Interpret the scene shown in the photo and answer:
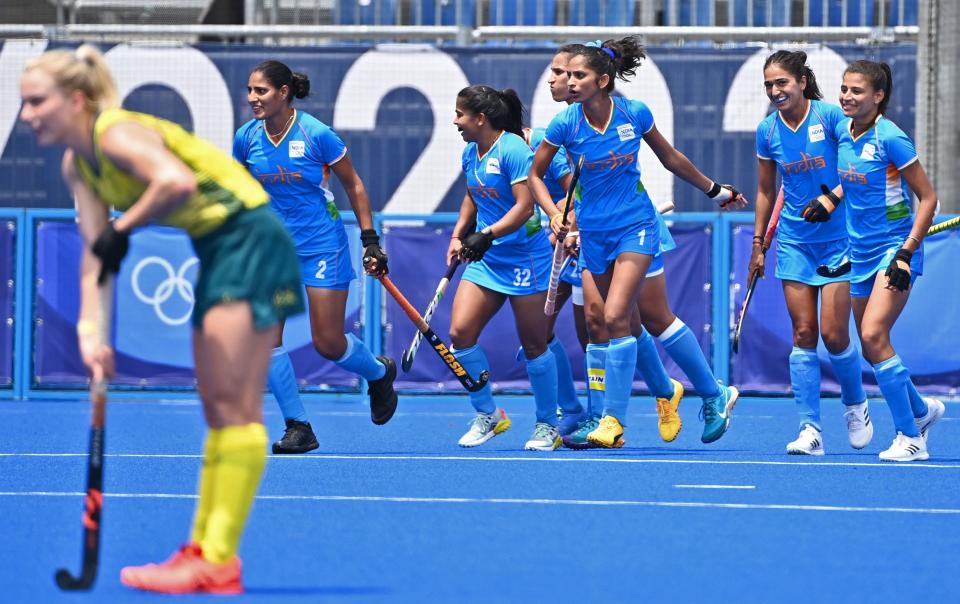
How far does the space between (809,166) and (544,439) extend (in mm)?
1934

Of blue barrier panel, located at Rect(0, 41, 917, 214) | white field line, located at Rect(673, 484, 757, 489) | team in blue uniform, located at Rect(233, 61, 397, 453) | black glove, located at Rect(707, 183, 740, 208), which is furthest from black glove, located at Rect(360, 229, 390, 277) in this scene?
blue barrier panel, located at Rect(0, 41, 917, 214)

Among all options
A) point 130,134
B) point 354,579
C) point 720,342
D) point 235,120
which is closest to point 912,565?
point 354,579

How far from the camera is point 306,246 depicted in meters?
8.41

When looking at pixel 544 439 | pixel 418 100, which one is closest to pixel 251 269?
pixel 544 439

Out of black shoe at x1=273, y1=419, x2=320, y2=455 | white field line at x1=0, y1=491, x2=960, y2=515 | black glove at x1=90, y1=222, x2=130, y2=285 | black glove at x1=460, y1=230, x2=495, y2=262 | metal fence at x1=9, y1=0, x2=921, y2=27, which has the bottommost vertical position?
black shoe at x1=273, y1=419, x2=320, y2=455

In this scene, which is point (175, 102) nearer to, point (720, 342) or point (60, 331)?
point (60, 331)

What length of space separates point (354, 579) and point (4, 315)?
9015 millimetres

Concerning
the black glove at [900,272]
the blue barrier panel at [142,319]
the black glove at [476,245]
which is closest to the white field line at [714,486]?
the black glove at [900,272]

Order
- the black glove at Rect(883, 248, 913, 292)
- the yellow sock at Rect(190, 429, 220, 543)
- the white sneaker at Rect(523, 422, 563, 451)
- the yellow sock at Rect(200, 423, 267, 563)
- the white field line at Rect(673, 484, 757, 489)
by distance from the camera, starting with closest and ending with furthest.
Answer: the yellow sock at Rect(200, 423, 267, 563) < the yellow sock at Rect(190, 429, 220, 543) < the white field line at Rect(673, 484, 757, 489) < the black glove at Rect(883, 248, 913, 292) < the white sneaker at Rect(523, 422, 563, 451)

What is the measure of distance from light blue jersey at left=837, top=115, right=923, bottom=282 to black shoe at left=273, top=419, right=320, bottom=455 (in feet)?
9.33

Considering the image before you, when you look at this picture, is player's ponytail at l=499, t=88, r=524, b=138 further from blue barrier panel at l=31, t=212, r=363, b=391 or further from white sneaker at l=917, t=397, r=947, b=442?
blue barrier panel at l=31, t=212, r=363, b=391

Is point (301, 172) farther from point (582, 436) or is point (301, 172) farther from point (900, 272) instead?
point (900, 272)

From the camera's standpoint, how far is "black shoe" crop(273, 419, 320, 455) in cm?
838

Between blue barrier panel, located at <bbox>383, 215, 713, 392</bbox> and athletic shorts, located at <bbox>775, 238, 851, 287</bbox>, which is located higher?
athletic shorts, located at <bbox>775, 238, 851, 287</bbox>
